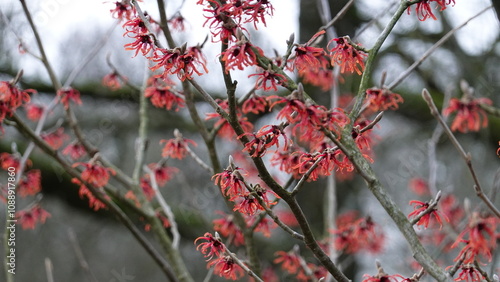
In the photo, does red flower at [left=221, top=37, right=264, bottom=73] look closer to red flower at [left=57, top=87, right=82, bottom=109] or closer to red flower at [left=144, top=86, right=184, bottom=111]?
red flower at [left=144, top=86, right=184, bottom=111]

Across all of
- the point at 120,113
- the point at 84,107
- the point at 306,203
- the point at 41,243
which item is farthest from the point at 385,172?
the point at 41,243

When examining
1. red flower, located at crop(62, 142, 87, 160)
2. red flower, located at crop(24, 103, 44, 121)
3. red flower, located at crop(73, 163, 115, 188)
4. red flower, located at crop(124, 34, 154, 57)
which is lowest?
red flower, located at crop(73, 163, 115, 188)

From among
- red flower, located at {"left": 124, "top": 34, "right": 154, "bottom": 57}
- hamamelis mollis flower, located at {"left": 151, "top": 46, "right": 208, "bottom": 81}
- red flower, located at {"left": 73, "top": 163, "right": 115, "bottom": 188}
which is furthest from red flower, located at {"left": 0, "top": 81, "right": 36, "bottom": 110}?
hamamelis mollis flower, located at {"left": 151, "top": 46, "right": 208, "bottom": 81}

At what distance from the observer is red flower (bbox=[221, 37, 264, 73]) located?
1296 millimetres

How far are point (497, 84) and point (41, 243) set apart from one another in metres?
7.24

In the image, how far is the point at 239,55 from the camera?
1296 mm

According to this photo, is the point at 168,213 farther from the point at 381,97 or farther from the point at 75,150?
the point at 381,97

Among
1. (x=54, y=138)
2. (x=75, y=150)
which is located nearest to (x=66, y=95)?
(x=75, y=150)

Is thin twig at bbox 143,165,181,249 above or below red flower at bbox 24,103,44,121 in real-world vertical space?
below

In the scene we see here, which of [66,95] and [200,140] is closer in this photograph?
[66,95]

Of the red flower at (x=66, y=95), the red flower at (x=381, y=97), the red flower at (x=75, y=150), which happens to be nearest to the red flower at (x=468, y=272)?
the red flower at (x=381, y=97)

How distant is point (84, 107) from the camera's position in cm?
824

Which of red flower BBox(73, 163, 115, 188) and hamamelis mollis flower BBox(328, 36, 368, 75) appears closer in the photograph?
hamamelis mollis flower BBox(328, 36, 368, 75)

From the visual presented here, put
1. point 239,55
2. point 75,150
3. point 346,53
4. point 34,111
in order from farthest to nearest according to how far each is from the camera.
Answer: point 34,111
point 75,150
point 346,53
point 239,55
